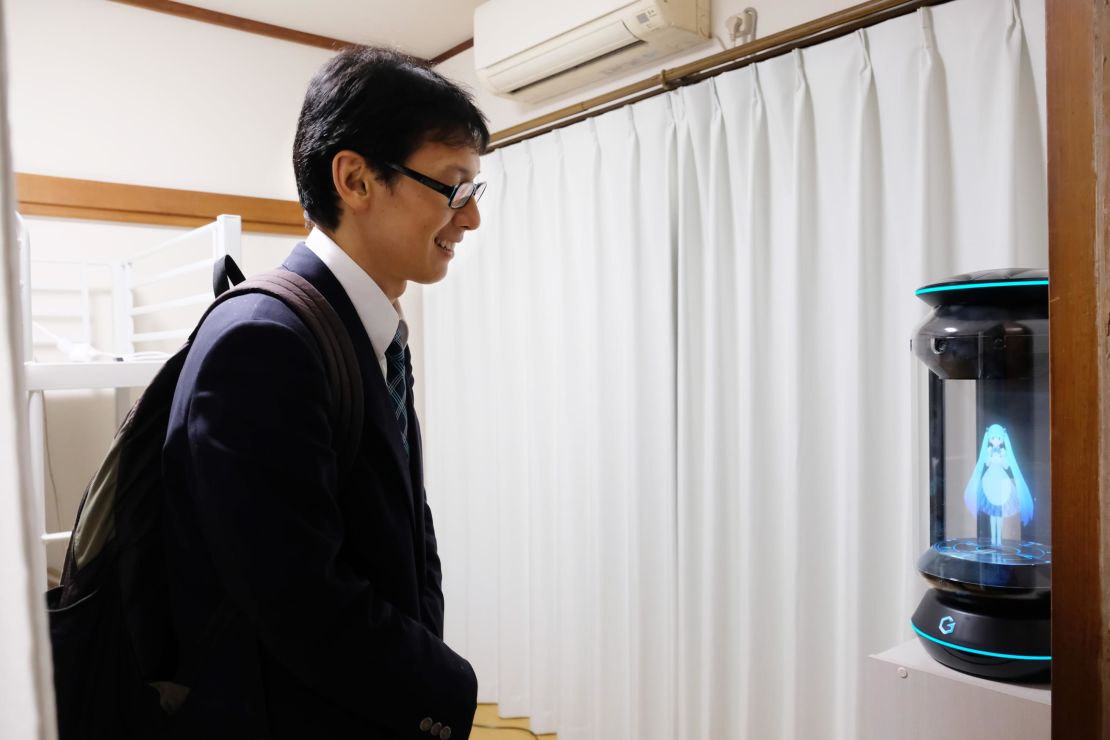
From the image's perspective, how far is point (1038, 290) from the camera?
47.1 inches

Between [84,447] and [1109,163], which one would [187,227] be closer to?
[84,447]

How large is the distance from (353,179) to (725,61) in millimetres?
1346

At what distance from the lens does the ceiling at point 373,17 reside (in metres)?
2.81

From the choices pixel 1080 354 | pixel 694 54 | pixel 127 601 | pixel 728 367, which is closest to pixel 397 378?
pixel 127 601

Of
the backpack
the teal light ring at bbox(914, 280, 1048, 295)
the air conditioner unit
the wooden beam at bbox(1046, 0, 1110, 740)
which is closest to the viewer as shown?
the wooden beam at bbox(1046, 0, 1110, 740)

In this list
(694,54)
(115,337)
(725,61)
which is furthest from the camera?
(115,337)

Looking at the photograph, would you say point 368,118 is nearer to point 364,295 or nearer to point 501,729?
point 364,295

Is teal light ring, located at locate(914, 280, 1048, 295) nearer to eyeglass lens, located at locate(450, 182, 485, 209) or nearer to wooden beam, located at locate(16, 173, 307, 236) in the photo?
eyeglass lens, located at locate(450, 182, 485, 209)

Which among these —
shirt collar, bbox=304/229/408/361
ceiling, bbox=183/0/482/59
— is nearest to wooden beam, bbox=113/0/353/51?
ceiling, bbox=183/0/482/59

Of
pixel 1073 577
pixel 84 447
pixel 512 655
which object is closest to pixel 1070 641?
pixel 1073 577

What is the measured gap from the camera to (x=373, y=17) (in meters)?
2.92

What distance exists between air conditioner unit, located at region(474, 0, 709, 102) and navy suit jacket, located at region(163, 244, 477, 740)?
1.61 metres

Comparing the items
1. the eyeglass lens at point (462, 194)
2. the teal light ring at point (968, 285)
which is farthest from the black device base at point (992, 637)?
the eyeglass lens at point (462, 194)

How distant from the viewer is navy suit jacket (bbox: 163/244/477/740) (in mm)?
812
